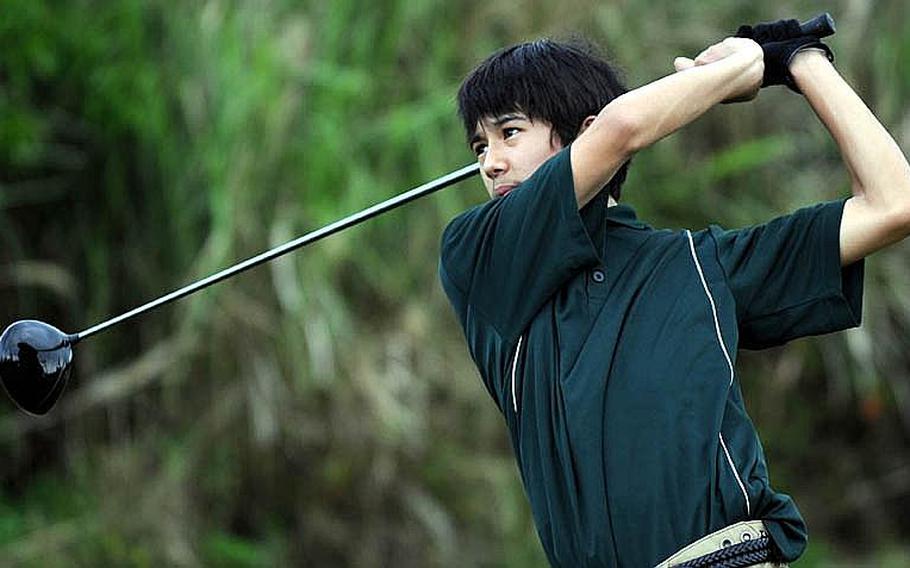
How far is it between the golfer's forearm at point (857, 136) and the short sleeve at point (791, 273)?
2.6 inches

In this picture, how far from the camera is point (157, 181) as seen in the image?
699 centimetres

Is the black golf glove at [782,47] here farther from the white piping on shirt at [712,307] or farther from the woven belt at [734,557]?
the woven belt at [734,557]

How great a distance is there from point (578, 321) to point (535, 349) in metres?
0.08

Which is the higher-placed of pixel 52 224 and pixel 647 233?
pixel 52 224

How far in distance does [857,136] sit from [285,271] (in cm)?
386

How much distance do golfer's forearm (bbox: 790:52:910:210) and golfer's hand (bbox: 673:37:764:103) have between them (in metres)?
0.07

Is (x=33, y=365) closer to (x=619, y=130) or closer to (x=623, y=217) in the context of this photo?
(x=623, y=217)

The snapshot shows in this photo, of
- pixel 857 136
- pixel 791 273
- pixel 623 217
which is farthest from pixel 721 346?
pixel 857 136

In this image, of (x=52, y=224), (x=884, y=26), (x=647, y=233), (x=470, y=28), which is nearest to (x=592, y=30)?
(x=470, y=28)

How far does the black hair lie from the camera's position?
3061mm

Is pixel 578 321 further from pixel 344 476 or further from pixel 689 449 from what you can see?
pixel 344 476

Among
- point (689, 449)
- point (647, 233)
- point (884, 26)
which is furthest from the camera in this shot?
point (884, 26)

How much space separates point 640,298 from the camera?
288cm

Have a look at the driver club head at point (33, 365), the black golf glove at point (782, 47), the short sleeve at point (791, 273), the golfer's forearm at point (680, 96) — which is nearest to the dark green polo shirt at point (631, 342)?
the short sleeve at point (791, 273)
